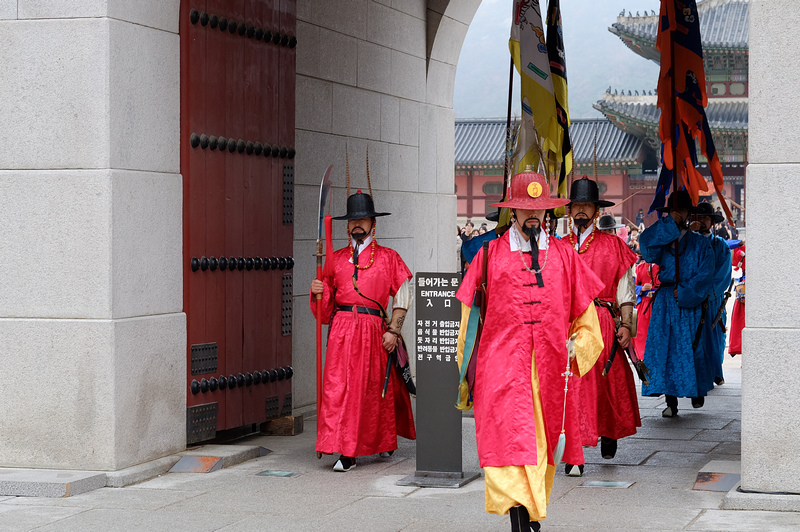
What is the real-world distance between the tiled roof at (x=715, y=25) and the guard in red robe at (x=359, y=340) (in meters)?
29.3

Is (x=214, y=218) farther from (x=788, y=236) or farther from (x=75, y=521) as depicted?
(x=788, y=236)

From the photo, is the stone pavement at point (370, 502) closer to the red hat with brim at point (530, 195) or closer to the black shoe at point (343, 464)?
the black shoe at point (343, 464)

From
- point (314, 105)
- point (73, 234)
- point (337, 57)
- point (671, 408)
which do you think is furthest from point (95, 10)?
point (671, 408)

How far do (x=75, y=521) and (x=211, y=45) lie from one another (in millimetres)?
3183

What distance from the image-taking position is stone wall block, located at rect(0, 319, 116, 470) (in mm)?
6086

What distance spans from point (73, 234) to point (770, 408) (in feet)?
12.9

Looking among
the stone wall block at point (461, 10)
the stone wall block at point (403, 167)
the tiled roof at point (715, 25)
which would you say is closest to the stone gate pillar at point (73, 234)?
the stone wall block at point (403, 167)

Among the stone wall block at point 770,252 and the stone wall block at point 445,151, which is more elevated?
the stone wall block at point 445,151

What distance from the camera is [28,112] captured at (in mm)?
6223

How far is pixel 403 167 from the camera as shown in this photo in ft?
34.4

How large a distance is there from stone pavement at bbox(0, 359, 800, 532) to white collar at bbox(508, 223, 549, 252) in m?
1.37

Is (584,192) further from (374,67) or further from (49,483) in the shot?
(49,483)

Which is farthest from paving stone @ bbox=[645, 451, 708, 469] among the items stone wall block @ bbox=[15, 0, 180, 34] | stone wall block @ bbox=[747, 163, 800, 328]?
stone wall block @ bbox=[15, 0, 180, 34]

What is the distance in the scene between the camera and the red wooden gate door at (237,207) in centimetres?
681
